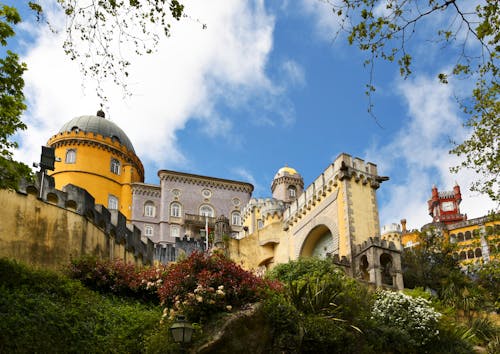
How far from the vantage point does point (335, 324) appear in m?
14.0

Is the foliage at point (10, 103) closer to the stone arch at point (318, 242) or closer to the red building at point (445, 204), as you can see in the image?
the stone arch at point (318, 242)

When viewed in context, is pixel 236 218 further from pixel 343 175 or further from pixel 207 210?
pixel 343 175

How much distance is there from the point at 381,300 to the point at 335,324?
424 centimetres

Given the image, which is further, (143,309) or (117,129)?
(117,129)

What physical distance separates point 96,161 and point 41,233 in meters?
31.0

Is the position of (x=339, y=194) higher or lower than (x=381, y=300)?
higher

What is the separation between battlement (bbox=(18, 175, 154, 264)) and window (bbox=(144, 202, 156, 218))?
26812 millimetres

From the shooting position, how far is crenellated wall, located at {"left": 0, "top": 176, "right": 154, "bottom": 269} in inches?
569

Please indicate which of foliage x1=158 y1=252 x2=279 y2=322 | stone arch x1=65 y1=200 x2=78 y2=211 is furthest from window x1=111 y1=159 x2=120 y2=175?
foliage x1=158 y1=252 x2=279 y2=322

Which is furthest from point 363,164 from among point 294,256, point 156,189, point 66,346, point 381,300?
point 156,189

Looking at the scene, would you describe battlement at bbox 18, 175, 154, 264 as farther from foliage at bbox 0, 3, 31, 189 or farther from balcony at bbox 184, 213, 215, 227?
balcony at bbox 184, 213, 215, 227

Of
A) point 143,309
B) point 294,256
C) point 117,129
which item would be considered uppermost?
A: point 117,129

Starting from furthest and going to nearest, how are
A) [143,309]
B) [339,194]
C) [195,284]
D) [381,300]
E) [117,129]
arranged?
[117,129], [339,194], [381,300], [143,309], [195,284]

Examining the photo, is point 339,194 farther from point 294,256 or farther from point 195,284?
point 195,284
